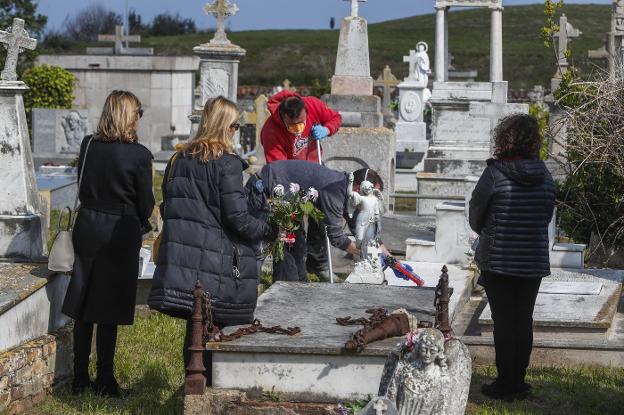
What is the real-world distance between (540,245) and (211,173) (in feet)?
5.70

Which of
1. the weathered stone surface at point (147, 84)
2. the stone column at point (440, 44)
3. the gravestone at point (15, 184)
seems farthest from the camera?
the weathered stone surface at point (147, 84)

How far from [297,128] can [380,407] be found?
14.8ft

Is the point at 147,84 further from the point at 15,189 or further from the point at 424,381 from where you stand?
the point at 424,381

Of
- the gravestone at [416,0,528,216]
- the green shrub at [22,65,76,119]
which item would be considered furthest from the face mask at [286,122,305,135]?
the green shrub at [22,65,76,119]

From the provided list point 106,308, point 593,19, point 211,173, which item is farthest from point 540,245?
point 593,19

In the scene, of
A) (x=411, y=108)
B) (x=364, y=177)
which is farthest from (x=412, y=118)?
(x=364, y=177)

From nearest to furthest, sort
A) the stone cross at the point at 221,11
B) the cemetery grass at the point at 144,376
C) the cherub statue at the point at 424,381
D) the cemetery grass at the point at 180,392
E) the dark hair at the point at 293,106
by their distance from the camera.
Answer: the cherub statue at the point at 424,381
the cemetery grass at the point at 180,392
the cemetery grass at the point at 144,376
the dark hair at the point at 293,106
the stone cross at the point at 221,11

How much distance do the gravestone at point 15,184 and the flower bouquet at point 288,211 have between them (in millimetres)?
1404

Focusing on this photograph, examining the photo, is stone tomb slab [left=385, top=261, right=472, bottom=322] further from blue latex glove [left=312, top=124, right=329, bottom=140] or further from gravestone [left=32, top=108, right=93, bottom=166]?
gravestone [left=32, top=108, right=93, bottom=166]

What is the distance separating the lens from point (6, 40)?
7.76 meters

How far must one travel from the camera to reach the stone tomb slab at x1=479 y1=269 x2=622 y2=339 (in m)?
7.69

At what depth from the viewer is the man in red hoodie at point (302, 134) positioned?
9039 mm

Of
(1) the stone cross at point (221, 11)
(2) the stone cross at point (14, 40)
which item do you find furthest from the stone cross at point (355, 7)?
(2) the stone cross at point (14, 40)

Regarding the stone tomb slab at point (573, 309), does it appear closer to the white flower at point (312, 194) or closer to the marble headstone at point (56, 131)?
the white flower at point (312, 194)
